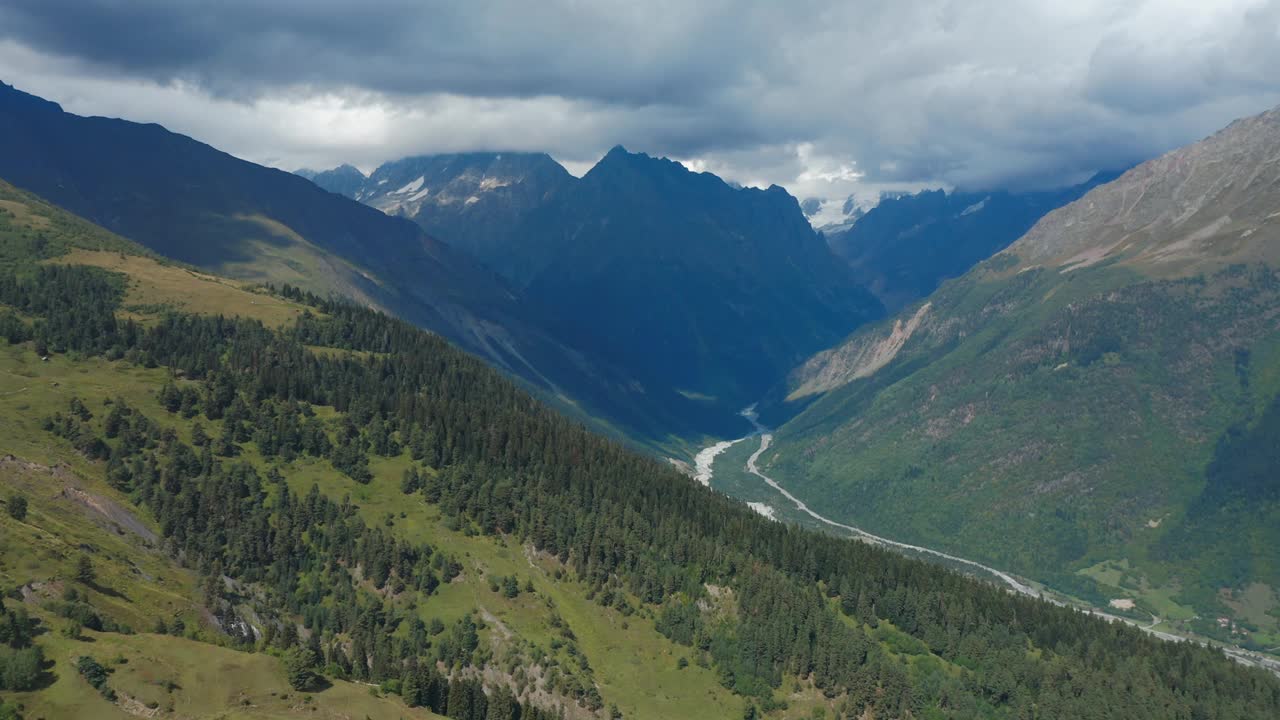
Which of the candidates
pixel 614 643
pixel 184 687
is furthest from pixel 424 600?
pixel 184 687

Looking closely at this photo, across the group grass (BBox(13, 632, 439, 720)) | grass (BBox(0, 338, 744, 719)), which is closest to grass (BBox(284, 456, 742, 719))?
grass (BBox(0, 338, 744, 719))

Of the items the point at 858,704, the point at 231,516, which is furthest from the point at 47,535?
the point at 858,704

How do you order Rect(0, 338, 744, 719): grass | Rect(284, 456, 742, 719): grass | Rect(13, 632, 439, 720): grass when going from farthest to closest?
1. Rect(284, 456, 742, 719): grass
2. Rect(0, 338, 744, 719): grass
3. Rect(13, 632, 439, 720): grass

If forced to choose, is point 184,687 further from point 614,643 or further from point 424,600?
point 614,643

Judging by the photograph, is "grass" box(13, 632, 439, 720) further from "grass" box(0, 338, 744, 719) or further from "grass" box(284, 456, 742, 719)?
"grass" box(284, 456, 742, 719)

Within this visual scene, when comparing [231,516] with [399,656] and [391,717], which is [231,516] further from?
[391,717]

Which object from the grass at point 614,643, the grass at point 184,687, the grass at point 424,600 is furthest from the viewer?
the grass at point 614,643

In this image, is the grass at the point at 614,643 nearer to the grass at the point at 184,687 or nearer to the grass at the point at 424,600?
the grass at the point at 424,600

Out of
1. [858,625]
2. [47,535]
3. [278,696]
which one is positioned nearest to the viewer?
[278,696]

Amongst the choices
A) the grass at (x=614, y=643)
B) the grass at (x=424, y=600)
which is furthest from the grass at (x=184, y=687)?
the grass at (x=614, y=643)

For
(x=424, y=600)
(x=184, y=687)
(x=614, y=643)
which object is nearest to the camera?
(x=184, y=687)

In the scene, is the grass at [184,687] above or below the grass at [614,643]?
above
